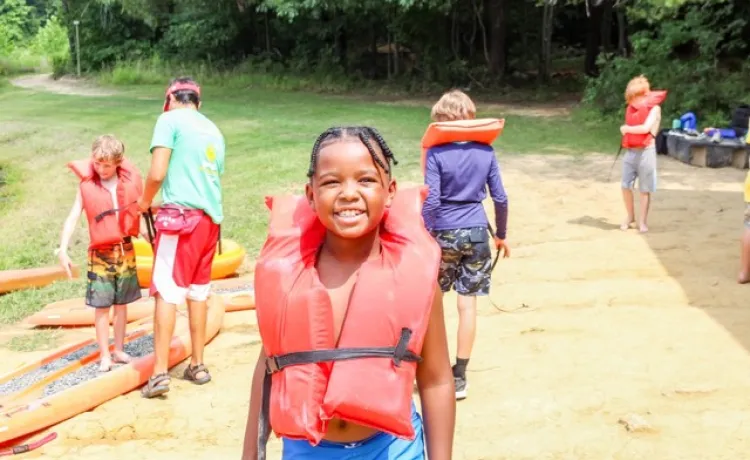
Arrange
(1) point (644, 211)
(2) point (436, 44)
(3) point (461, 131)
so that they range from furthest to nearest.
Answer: (2) point (436, 44), (1) point (644, 211), (3) point (461, 131)

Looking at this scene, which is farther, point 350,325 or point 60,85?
point 60,85

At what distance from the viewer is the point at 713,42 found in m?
17.2

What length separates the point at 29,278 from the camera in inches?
386

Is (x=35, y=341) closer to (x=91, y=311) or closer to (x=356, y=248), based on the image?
(x=91, y=311)

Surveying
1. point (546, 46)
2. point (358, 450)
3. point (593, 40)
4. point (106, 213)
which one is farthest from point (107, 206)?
point (593, 40)

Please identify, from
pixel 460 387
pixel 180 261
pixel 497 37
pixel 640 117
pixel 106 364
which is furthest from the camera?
pixel 497 37

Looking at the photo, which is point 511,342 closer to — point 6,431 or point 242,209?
point 6,431

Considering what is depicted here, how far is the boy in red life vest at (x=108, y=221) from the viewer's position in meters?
6.08

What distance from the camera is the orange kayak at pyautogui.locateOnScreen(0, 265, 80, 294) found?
973 cm

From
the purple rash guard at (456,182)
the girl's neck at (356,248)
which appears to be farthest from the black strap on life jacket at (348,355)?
the purple rash guard at (456,182)

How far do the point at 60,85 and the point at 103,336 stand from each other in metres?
31.3

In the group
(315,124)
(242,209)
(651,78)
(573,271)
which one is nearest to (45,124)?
(315,124)

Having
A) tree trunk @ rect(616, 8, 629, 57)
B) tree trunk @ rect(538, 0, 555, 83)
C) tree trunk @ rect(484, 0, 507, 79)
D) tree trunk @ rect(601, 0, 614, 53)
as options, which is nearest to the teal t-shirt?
tree trunk @ rect(616, 8, 629, 57)


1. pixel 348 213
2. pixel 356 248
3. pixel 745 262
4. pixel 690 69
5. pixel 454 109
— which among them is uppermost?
pixel 690 69
